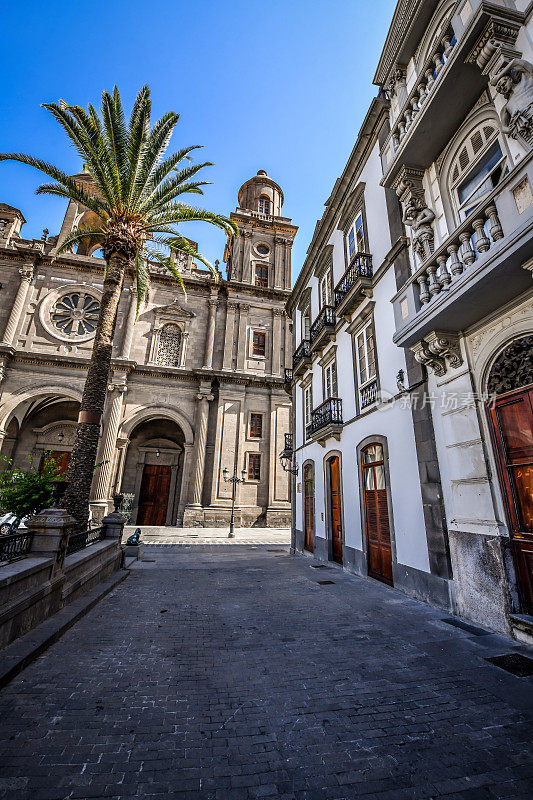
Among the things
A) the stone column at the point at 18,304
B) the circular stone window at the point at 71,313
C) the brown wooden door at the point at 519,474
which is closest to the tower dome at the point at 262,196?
the circular stone window at the point at 71,313

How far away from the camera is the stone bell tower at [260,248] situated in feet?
94.5

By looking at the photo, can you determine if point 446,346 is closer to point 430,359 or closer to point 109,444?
point 430,359

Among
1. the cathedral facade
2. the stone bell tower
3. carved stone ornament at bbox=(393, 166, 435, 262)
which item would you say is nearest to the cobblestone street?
carved stone ornament at bbox=(393, 166, 435, 262)

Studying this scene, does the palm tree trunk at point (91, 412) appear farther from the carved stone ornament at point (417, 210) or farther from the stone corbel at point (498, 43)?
the stone corbel at point (498, 43)

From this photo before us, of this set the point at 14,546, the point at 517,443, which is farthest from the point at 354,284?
the point at 14,546

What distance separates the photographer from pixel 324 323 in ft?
38.3

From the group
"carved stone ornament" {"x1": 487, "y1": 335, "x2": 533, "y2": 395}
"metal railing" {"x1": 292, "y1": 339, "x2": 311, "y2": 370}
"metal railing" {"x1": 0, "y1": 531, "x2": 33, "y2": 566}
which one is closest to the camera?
"metal railing" {"x1": 0, "y1": 531, "x2": 33, "y2": 566}

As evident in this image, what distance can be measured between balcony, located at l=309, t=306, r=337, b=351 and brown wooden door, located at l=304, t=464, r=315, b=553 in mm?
4921

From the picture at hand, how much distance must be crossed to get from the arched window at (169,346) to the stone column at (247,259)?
24.3 feet

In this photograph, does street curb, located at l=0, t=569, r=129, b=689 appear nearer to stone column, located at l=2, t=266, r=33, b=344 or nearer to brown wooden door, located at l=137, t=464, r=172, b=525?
brown wooden door, located at l=137, t=464, r=172, b=525

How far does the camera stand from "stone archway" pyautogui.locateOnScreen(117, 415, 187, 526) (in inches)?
931

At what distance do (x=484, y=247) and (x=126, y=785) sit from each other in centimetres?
653

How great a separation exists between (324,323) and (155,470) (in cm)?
1832

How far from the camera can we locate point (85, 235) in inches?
476
